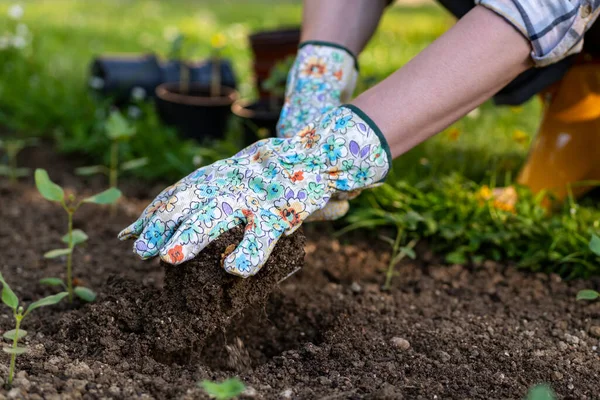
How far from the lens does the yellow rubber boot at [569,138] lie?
2.32 m

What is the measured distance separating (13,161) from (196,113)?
0.73 m

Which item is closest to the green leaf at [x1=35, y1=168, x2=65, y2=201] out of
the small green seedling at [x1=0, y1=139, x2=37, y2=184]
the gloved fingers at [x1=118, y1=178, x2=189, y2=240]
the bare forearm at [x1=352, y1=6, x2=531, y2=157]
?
the gloved fingers at [x1=118, y1=178, x2=189, y2=240]

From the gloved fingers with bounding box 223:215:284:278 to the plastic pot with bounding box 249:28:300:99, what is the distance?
5.49ft

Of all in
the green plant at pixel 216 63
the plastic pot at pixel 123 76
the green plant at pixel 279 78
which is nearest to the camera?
the green plant at pixel 279 78

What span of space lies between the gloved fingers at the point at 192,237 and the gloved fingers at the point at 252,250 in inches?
2.0

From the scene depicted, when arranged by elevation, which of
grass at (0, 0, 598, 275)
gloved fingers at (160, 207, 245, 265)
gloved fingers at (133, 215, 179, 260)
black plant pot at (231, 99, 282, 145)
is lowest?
grass at (0, 0, 598, 275)

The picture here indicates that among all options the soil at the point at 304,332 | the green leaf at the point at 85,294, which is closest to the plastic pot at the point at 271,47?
the soil at the point at 304,332

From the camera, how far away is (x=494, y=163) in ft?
7.98

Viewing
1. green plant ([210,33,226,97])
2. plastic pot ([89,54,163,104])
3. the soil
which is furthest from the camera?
plastic pot ([89,54,163,104])

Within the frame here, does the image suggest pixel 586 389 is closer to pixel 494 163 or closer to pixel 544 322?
pixel 544 322

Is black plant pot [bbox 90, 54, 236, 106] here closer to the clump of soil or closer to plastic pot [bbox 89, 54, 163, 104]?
plastic pot [bbox 89, 54, 163, 104]

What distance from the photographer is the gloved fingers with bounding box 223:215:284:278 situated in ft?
4.76

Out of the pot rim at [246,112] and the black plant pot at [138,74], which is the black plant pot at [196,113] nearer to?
the pot rim at [246,112]

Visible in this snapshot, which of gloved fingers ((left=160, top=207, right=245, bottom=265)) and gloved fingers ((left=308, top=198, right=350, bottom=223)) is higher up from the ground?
gloved fingers ((left=160, top=207, right=245, bottom=265))
